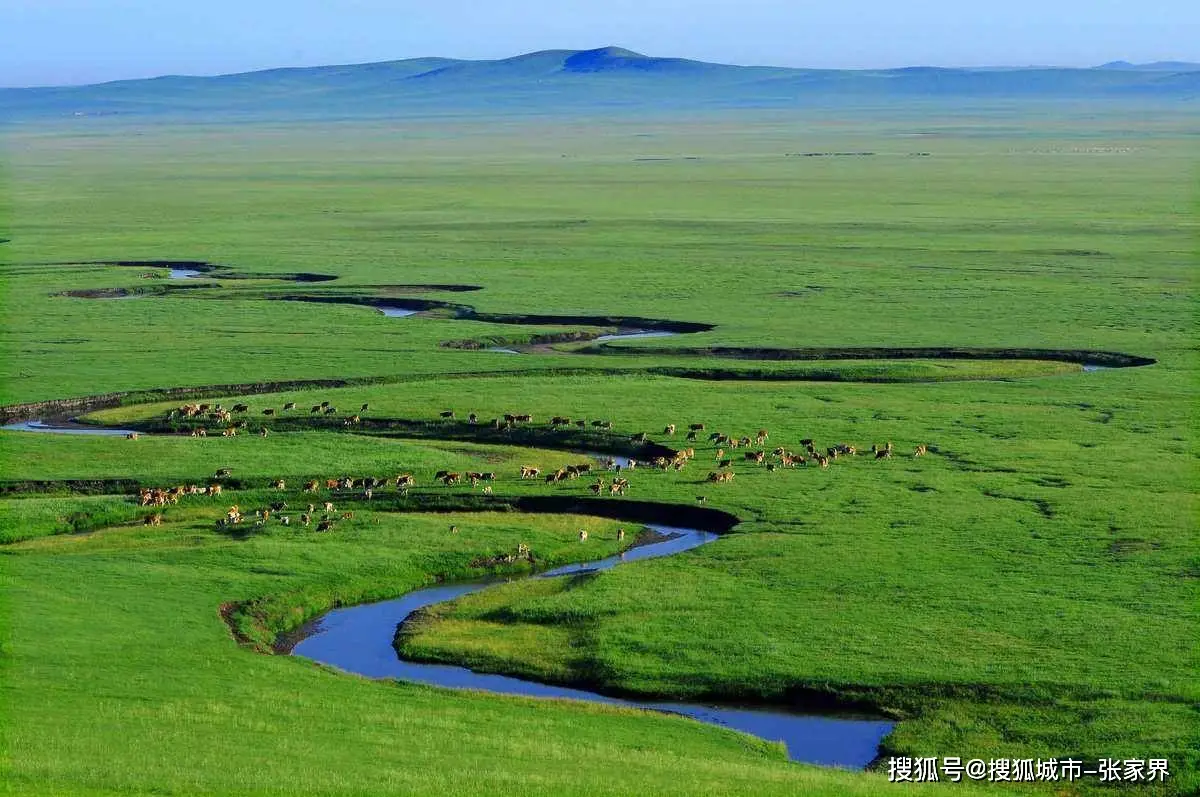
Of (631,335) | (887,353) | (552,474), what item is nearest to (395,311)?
(631,335)

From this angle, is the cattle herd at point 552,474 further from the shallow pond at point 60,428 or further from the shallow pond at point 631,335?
the shallow pond at point 631,335

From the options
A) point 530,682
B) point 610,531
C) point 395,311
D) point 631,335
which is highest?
point 395,311

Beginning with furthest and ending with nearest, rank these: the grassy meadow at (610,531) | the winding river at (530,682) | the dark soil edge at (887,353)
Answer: the dark soil edge at (887,353) < the winding river at (530,682) < the grassy meadow at (610,531)

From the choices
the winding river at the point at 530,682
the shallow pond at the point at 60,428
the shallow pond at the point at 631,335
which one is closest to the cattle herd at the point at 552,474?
the shallow pond at the point at 60,428

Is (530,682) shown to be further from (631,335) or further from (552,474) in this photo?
(631,335)

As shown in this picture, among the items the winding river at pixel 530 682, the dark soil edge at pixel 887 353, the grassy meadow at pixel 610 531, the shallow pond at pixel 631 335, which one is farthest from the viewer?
the shallow pond at pixel 631 335

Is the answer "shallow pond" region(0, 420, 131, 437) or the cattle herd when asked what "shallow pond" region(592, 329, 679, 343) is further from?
"shallow pond" region(0, 420, 131, 437)
